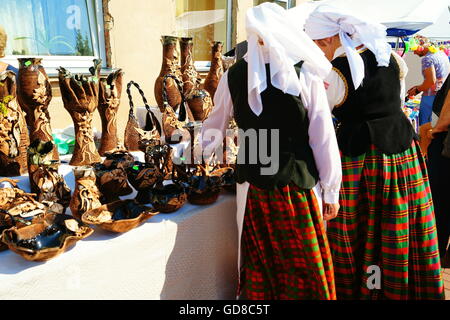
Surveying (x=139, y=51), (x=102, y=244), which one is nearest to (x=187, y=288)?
(x=102, y=244)

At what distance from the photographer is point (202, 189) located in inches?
Answer: 55.4

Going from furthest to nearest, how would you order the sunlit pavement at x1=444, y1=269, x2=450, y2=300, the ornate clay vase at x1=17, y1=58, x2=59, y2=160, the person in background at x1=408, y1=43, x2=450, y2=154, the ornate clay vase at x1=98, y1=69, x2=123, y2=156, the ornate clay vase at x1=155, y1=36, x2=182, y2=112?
the person in background at x1=408, y1=43, x2=450, y2=154 → the ornate clay vase at x1=155, y1=36, x2=182, y2=112 → the sunlit pavement at x1=444, y1=269, x2=450, y2=300 → the ornate clay vase at x1=98, y1=69, x2=123, y2=156 → the ornate clay vase at x1=17, y1=58, x2=59, y2=160

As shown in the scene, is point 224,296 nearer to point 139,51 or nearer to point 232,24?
point 139,51

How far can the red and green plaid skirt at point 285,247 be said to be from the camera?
4.14 feet

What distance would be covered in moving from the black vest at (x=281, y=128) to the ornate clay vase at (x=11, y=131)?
88 cm

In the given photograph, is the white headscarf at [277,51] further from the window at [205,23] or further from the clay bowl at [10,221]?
the window at [205,23]

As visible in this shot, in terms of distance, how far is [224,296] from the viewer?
62.2 inches

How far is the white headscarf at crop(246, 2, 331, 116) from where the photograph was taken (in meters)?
1.14

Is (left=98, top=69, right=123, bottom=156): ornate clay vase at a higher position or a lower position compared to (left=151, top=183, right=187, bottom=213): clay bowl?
higher

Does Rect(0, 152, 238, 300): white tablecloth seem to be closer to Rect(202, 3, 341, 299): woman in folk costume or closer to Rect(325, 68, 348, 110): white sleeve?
Rect(202, 3, 341, 299): woman in folk costume

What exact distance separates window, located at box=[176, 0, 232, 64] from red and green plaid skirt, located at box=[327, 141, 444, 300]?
10.9ft

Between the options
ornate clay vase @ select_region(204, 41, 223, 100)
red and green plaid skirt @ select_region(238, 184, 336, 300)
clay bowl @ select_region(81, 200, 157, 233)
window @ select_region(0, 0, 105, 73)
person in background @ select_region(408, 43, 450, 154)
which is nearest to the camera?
clay bowl @ select_region(81, 200, 157, 233)

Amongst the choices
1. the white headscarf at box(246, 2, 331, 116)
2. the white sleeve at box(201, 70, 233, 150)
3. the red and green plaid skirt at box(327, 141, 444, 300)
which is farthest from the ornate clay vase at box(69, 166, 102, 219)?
the red and green plaid skirt at box(327, 141, 444, 300)

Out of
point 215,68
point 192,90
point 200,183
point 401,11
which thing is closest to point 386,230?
point 200,183
